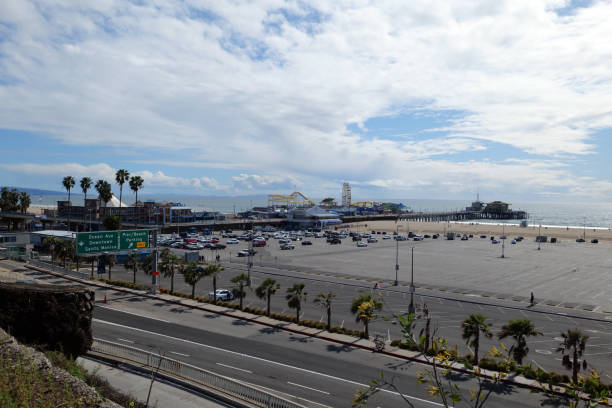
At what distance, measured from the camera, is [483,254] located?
3568 inches

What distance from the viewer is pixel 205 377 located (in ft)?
65.9

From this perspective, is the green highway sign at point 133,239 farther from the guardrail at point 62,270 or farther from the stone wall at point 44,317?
the stone wall at point 44,317

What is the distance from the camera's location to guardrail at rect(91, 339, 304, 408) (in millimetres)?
17609

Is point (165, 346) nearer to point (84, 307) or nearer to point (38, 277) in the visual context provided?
point (84, 307)

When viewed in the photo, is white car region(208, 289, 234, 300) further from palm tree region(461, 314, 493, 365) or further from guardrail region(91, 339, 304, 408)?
palm tree region(461, 314, 493, 365)

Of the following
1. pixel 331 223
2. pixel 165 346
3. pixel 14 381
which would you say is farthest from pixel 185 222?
pixel 14 381

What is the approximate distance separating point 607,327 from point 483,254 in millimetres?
56422

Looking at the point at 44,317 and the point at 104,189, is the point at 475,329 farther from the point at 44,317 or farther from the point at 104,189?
the point at 104,189

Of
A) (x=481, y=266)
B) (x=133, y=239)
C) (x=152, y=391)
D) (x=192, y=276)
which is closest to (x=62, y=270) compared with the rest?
(x=133, y=239)

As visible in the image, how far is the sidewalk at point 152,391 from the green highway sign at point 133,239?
2375 centimetres

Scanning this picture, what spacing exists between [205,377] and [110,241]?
28.2 m

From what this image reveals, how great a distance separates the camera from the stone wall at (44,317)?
19156mm

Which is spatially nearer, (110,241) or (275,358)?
(275,358)

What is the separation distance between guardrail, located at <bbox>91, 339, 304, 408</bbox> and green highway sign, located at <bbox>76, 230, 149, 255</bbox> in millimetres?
20248
